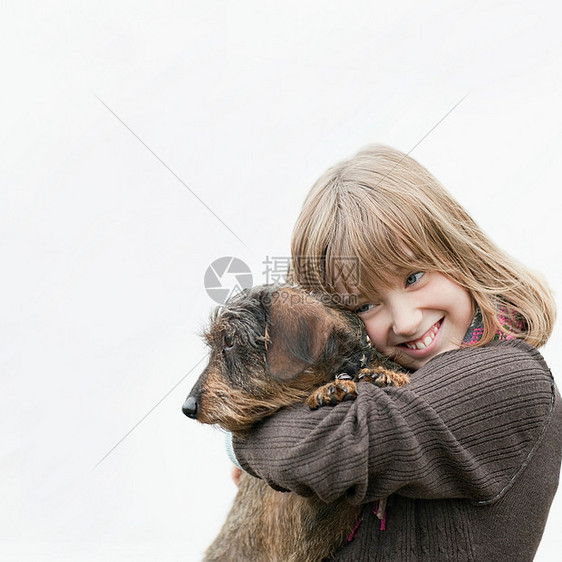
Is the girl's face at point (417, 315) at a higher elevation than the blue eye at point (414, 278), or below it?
below

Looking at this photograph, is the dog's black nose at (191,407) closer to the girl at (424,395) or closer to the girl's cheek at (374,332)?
the girl at (424,395)

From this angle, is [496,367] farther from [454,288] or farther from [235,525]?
[235,525]

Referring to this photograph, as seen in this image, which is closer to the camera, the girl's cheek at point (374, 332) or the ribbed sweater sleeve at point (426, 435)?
the ribbed sweater sleeve at point (426, 435)

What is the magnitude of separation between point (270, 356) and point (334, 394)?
30 centimetres

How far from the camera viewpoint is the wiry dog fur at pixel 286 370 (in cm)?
184

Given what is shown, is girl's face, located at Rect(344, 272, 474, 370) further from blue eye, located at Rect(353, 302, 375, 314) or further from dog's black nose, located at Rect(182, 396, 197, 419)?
dog's black nose, located at Rect(182, 396, 197, 419)

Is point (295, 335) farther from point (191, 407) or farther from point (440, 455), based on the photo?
point (440, 455)

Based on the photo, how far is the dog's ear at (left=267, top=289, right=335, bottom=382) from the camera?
1830 millimetres

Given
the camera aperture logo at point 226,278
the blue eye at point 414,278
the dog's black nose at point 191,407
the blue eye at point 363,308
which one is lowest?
the blue eye at point 414,278

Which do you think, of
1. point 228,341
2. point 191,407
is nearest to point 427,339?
point 228,341

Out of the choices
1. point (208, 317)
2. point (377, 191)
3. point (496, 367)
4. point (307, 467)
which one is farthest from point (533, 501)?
point (208, 317)

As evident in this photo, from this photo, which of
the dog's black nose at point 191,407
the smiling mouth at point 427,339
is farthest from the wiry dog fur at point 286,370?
the smiling mouth at point 427,339

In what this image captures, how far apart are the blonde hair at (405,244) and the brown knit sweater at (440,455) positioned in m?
0.20

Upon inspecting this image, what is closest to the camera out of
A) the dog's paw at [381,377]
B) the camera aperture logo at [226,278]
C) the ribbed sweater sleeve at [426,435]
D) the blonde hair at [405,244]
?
Answer: the ribbed sweater sleeve at [426,435]
